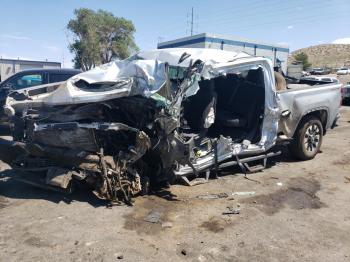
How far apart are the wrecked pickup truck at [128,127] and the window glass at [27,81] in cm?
399

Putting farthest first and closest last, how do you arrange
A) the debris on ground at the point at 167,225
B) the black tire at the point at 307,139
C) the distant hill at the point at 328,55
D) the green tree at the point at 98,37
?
1. the distant hill at the point at 328,55
2. the green tree at the point at 98,37
3. the black tire at the point at 307,139
4. the debris on ground at the point at 167,225

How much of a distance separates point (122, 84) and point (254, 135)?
256 cm

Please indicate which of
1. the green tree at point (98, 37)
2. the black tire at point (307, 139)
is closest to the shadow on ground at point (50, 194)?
the black tire at point (307, 139)

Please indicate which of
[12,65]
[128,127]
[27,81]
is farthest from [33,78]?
[12,65]

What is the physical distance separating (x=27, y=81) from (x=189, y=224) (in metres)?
6.90

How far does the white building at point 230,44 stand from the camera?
32.1m

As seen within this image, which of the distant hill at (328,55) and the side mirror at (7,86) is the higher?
the distant hill at (328,55)

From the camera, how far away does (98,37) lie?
4319cm

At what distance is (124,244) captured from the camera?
12.7 feet

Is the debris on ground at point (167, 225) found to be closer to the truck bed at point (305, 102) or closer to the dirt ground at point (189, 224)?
the dirt ground at point (189, 224)

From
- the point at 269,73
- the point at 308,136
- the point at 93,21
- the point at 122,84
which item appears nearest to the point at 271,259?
the point at 122,84

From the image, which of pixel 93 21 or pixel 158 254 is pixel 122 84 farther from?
pixel 93 21

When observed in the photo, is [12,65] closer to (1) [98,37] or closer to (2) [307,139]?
(1) [98,37]

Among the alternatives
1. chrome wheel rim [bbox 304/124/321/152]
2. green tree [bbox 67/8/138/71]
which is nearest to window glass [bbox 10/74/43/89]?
chrome wheel rim [bbox 304/124/321/152]
